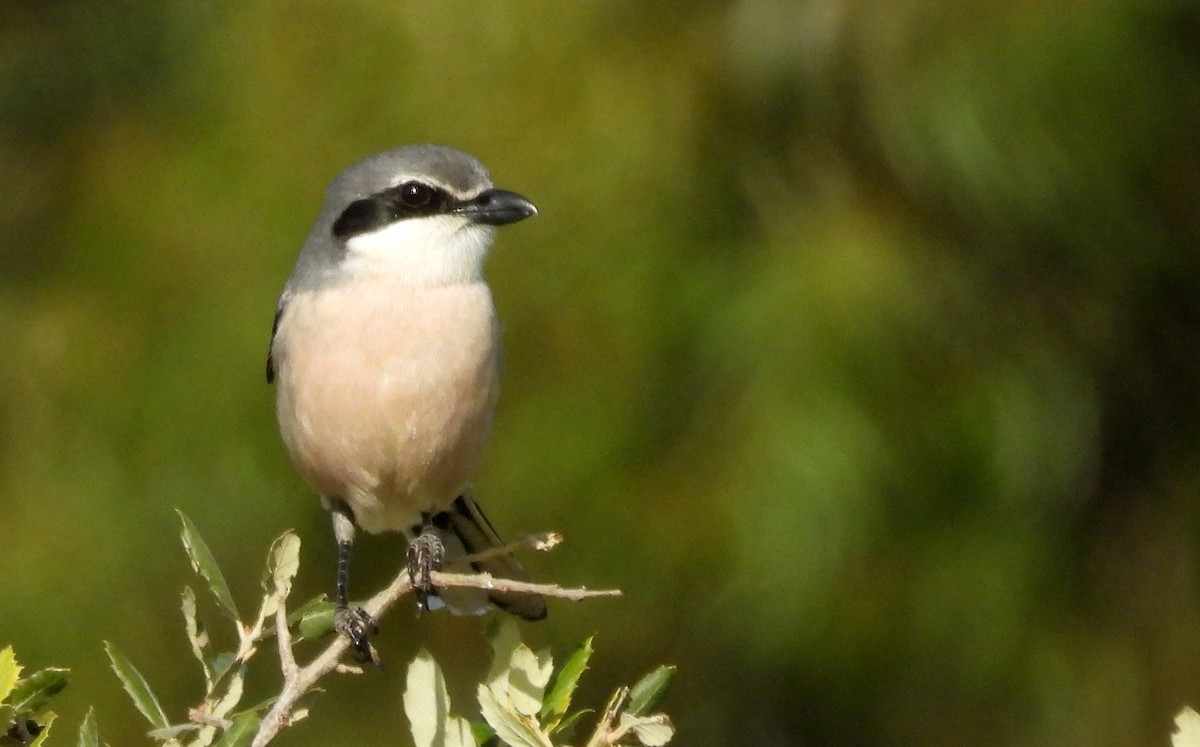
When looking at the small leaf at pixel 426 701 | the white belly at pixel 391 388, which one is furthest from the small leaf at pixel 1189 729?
the white belly at pixel 391 388

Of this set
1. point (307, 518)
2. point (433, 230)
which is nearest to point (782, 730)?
point (307, 518)

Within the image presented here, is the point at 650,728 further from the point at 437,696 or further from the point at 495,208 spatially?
the point at 495,208

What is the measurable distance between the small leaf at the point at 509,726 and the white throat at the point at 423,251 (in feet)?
4.58

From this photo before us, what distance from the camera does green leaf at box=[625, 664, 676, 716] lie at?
1.92 metres

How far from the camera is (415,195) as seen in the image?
3238mm

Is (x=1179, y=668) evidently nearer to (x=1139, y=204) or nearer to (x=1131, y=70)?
(x=1139, y=204)

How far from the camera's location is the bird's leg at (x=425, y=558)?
111 inches

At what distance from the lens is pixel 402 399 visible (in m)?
2.89

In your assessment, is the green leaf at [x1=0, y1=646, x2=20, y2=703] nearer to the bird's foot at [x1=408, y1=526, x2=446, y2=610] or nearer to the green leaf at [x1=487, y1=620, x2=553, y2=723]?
the green leaf at [x1=487, y1=620, x2=553, y2=723]

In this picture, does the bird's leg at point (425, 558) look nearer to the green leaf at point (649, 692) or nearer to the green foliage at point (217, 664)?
the green foliage at point (217, 664)

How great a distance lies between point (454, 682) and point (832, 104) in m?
1.93

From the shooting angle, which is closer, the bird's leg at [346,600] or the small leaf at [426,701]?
the small leaf at [426,701]

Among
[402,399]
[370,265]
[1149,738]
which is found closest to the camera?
[402,399]

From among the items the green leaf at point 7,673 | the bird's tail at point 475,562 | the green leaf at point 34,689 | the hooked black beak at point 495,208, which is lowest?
the bird's tail at point 475,562
